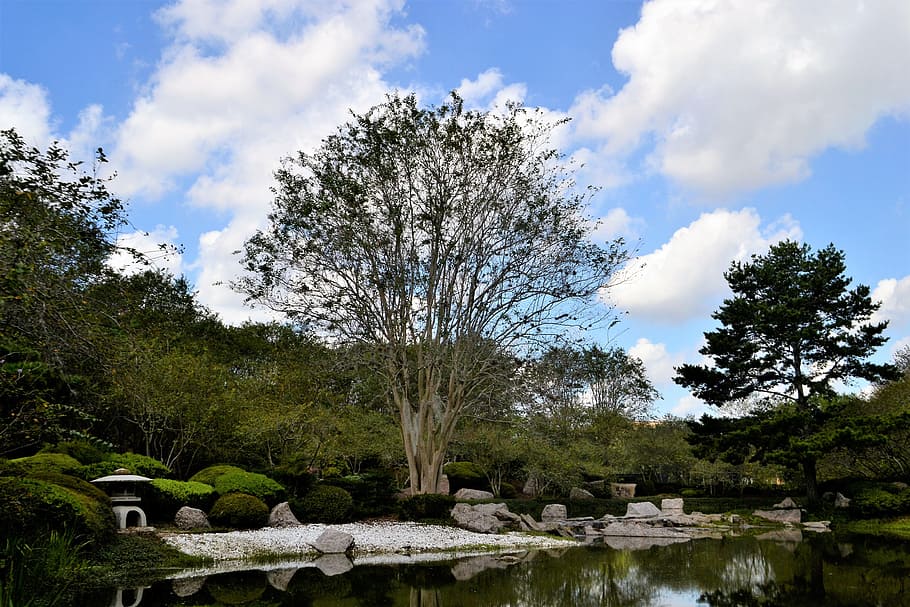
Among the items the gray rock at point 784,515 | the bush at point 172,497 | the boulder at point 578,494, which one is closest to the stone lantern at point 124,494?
the bush at point 172,497

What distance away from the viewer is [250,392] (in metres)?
22.9

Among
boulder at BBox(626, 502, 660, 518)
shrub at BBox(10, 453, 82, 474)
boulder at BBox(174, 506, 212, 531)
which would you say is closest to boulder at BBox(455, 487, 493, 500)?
boulder at BBox(626, 502, 660, 518)

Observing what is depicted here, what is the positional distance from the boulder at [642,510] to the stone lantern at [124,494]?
52.9ft

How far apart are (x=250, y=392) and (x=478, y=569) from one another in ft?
45.8

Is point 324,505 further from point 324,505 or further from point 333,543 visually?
point 333,543

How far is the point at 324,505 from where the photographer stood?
57.5ft

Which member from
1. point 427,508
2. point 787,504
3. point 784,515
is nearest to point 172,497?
point 427,508

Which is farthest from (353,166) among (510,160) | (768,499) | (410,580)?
(768,499)

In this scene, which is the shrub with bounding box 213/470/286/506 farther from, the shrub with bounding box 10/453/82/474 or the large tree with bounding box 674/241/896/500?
the large tree with bounding box 674/241/896/500

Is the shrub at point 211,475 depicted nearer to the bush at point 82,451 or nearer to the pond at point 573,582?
the bush at point 82,451

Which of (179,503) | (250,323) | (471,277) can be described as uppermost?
(250,323)

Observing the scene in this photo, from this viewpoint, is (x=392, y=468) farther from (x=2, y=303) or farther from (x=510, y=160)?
(x=2, y=303)

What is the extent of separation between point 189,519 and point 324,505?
381cm

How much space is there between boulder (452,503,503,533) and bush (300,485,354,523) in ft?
9.66
